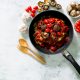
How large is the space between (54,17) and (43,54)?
15 cm

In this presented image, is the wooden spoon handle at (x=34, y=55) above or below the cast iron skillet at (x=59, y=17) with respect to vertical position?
below

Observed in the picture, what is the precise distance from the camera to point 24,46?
1.81 meters

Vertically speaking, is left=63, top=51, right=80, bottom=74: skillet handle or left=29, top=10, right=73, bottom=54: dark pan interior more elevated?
left=29, top=10, right=73, bottom=54: dark pan interior

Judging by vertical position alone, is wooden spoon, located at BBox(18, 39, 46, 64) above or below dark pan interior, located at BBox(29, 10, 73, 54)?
below

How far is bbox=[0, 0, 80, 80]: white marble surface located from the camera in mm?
1811

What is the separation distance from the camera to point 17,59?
183 cm

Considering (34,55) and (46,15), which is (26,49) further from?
(46,15)

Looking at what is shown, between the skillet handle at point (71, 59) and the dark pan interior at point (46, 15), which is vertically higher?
the dark pan interior at point (46, 15)

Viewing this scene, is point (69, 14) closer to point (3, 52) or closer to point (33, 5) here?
point (33, 5)

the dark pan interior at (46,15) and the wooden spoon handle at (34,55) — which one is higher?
the dark pan interior at (46,15)

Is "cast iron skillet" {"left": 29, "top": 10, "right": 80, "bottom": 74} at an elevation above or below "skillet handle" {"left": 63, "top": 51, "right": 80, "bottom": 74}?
above

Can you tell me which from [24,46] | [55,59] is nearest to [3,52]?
[24,46]

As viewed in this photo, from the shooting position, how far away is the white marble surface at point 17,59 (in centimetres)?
181

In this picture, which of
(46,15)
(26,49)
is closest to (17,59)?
A: (26,49)
